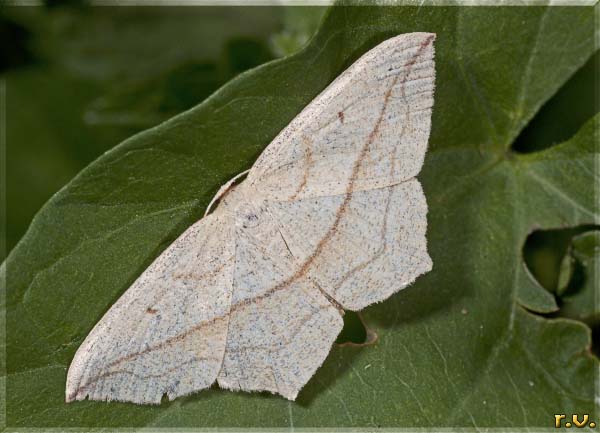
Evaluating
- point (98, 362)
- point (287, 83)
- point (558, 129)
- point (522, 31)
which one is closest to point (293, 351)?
point (98, 362)

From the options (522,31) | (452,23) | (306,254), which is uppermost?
(452,23)

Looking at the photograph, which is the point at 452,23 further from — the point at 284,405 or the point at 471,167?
the point at 284,405

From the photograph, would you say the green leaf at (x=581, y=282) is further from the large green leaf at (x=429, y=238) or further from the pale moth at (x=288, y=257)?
the pale moth at (x=288, y=257)

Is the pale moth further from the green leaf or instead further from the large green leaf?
the green leaf

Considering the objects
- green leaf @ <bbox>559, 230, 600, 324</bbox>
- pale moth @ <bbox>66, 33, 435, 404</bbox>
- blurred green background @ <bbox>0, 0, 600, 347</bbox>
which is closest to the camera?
pale moth @ <bbox>66, 33, 435, 404</bbox>

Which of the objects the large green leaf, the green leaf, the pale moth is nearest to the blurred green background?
the green leaf

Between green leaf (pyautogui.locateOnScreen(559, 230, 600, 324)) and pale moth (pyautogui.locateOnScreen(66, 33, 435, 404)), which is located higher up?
pale moth (pyautogui.locateOnScreen(66, 33, 435, 404))

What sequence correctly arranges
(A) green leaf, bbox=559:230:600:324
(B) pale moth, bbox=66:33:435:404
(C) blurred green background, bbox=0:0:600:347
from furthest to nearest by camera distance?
(C) blurred green background, bbox=0:0:600:347 → (A) green leaf, bbox=559:230:600:324 → (B) pale moth, bbox=66:33:435:404

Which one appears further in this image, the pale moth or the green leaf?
the green leaf
